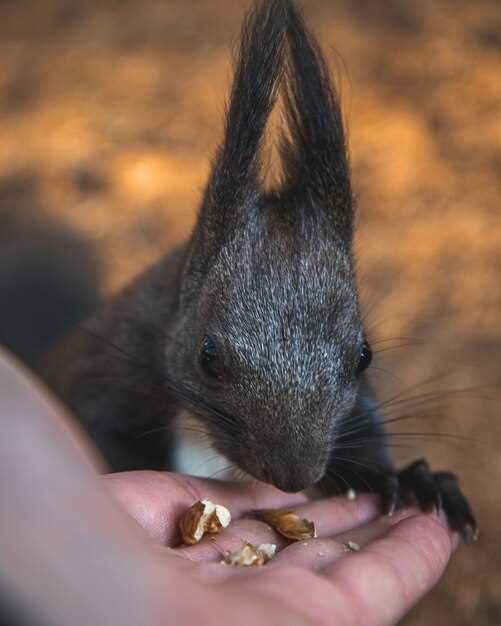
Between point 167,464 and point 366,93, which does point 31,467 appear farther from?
point 366,93

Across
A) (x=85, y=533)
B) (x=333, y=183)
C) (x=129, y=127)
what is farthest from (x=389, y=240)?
(x=85, y=533)

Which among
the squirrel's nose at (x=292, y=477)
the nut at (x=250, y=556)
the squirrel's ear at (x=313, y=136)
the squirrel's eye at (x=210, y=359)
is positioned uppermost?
the squirrel's ear at (x=313, y=136)

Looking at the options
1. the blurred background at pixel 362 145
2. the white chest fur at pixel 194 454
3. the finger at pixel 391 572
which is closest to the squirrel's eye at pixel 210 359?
the white chest fur at pixel 194 454

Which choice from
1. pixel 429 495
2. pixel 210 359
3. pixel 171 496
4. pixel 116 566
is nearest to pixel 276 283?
pixel 210 359

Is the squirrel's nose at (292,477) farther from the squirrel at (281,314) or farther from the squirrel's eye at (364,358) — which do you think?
the squirrel's eye at (364,358)

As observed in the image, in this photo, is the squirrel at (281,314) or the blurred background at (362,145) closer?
the squirrel at (281,314)

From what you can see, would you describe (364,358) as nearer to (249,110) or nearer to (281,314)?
(281,314)
